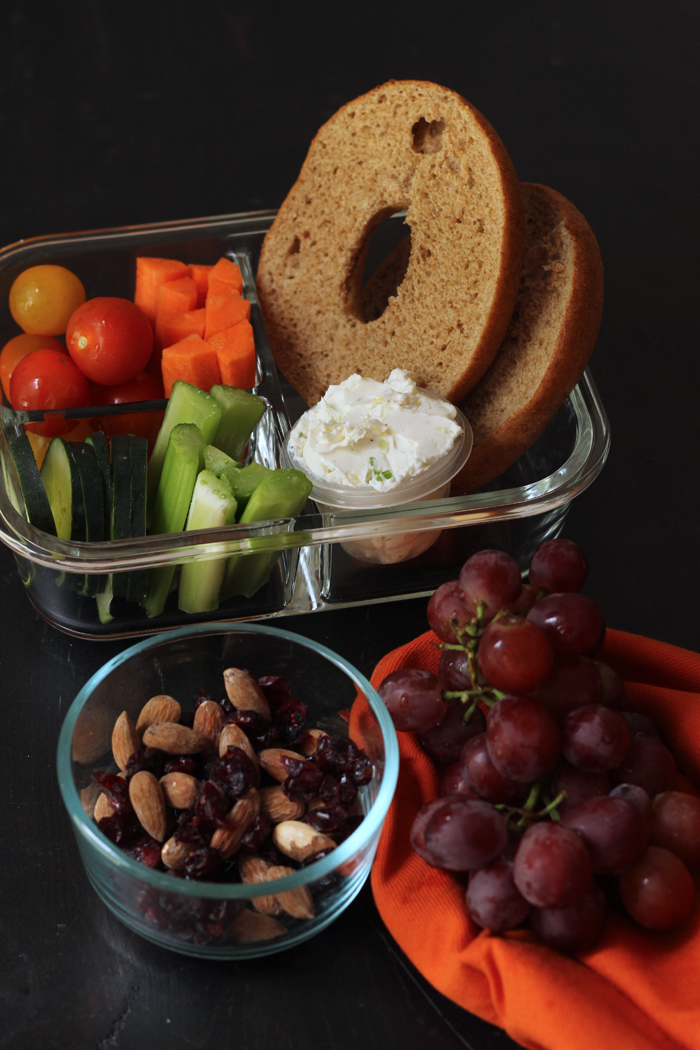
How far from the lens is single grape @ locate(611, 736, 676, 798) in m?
0.89

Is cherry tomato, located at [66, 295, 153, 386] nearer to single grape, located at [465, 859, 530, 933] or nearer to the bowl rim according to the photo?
the bowl rim

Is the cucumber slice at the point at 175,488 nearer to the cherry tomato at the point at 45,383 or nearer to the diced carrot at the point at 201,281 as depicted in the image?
the cherry tomato at the point at 45,383

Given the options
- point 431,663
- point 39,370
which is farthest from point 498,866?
point 39,370

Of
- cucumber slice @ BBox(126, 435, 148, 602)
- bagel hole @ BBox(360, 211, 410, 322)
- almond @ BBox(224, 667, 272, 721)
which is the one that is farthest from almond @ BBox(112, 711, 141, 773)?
bagel hole @ BBox(360, 211, 410, 322)

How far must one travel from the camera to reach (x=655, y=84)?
217cm

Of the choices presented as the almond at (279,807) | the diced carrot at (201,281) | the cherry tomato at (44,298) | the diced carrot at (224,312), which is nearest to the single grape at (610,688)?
the almond at (279,807)

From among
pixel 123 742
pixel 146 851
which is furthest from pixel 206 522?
pixel 146 851

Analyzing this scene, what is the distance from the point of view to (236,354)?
134 centimetres

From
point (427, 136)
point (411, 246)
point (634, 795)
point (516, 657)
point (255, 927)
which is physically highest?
point (427, 136)

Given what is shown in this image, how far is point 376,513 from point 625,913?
1.64 ft

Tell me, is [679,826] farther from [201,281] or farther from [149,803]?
[201,281]

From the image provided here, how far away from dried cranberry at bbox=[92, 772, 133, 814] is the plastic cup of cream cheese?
408 mm

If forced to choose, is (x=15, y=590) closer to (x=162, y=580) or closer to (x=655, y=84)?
(x=162, y=580)

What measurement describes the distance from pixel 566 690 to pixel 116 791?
1.41 feet
